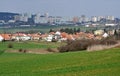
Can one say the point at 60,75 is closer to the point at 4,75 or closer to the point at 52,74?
the point at 52,74

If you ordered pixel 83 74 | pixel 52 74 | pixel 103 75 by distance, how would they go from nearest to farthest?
pixel 103 75 → pixel 83 74 → pixel 52 74

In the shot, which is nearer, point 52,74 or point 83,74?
point 83,74

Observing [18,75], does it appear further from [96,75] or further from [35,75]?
[96,75]

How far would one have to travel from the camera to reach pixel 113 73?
16891 mm

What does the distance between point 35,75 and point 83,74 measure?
279 centimetres

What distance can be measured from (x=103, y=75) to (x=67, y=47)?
207ft

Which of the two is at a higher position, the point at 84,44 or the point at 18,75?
the point at 18,75

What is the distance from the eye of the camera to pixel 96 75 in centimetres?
1680

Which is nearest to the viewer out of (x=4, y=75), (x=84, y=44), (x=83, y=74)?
(x=83, y=74)

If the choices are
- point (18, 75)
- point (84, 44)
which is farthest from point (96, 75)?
point (84, 44)

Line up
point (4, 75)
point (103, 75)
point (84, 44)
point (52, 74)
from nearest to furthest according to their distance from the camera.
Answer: point (103, 75), point (52, 74), point (4, 75), point (84, 44)

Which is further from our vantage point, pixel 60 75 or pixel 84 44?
pixel 84 44

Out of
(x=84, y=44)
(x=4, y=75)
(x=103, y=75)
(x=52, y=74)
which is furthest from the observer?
(x=84, y=44)

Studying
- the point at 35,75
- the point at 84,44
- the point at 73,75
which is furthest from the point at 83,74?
the point at 84,44
